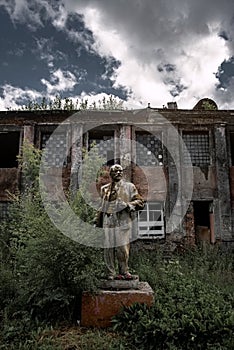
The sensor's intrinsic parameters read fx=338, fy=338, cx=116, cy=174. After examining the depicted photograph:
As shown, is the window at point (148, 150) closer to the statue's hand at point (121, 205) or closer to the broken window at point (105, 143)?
the broken window at point (105, 143)

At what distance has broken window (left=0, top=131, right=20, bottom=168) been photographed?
1645 cm

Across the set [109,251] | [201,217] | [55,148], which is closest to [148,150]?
[55,148]

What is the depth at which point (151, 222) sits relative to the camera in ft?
48.9

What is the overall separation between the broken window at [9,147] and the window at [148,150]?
5.82 meters

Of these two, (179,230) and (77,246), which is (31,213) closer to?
(77,246)

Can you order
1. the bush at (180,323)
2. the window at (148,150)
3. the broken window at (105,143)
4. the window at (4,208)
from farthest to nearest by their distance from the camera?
the broken window at (105,143)
the window at (148,150)
the window at (4,208)
the bush at (180,323)

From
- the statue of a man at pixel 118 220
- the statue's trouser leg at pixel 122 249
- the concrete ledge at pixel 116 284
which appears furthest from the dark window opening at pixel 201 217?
the concrete ledge at pixel 116 284

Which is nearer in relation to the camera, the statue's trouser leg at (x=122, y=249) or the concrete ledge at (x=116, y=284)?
the concrete ledge at (x=116, y=284)

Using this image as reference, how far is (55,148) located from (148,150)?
4.34 m

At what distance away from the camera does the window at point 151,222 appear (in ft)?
48.3

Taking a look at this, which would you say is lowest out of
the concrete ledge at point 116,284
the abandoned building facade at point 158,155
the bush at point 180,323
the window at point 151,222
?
the bush at point 180,323

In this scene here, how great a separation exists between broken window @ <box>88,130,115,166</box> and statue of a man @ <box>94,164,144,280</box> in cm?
924

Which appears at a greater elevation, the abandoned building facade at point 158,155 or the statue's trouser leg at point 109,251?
the abandoned building facade at point 158,155

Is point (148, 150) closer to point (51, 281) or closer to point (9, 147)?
point (9, 147)
